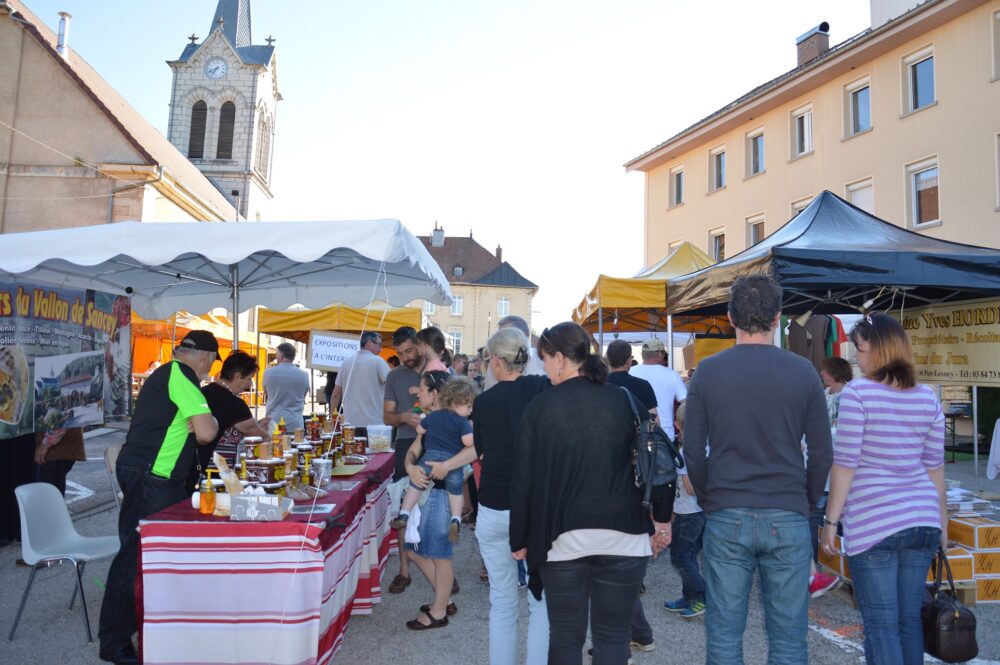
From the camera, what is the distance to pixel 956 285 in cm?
549

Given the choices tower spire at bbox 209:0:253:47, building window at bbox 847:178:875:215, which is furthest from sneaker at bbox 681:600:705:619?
tower spire at bbox 209:0:253:47

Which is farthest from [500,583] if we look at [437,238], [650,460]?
[437,238]

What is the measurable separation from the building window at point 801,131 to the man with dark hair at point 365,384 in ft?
57.0

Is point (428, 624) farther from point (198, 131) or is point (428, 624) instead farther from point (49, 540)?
point (198, 131)

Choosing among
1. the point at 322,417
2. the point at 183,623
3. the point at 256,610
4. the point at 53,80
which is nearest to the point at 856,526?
the point at 256,610

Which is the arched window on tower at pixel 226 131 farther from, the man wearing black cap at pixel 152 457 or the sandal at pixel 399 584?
the man wearing black cap at pixel 152 457

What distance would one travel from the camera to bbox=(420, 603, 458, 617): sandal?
425 centimetres

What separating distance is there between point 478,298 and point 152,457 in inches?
2030

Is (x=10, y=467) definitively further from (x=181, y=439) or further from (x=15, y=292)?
(x=181, y=439)

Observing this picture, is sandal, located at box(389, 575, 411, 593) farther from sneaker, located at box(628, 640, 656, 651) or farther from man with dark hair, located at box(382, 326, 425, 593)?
sneaker, located at box(628, 640, 656, 651)

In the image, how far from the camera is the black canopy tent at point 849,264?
550cm

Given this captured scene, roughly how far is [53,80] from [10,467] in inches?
830

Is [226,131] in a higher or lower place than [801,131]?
higher

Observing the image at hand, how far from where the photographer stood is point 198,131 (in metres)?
40.9
